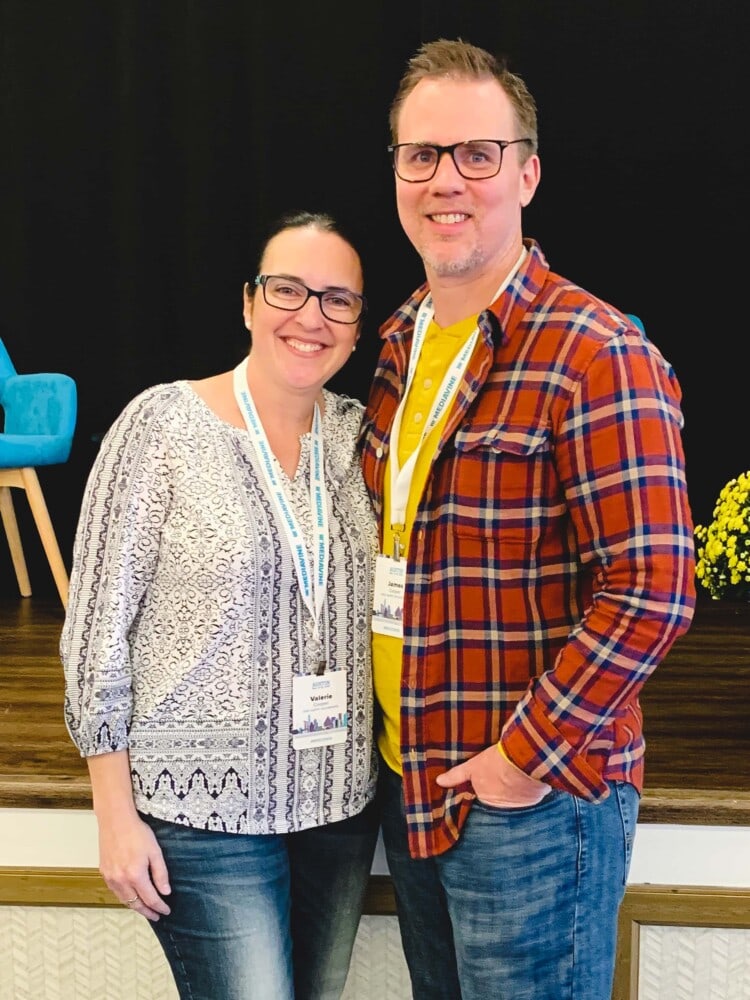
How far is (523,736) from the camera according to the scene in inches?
43.8

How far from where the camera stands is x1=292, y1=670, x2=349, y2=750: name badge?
1275 mm

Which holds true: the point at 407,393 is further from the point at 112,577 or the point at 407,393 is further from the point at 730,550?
the point at 730,550

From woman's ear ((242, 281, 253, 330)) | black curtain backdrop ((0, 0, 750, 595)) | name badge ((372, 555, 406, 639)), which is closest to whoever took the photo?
name badge ((372, 555, 406, 639))

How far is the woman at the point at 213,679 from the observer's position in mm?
1236

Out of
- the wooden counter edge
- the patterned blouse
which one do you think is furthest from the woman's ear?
the wooden counter edge

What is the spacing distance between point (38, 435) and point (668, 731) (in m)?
2.33

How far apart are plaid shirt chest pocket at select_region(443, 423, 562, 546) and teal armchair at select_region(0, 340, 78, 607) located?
237 centimetres

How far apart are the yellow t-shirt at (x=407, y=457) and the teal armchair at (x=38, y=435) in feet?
7.08

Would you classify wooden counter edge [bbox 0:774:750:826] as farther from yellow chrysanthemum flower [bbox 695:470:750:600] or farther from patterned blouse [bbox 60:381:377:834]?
patterned blouse [bbox 60:381:377:834]

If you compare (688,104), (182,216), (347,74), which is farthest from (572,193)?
(182,216)

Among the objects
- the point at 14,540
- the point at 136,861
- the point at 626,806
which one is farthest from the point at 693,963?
the point at 14,540

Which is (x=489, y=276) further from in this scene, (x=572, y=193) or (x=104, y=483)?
(x=572, y=193)

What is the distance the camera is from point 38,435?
332 centimetres

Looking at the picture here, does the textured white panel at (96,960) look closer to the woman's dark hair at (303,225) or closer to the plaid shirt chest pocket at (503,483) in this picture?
the plaid shirt chest pocket at (503,483)
